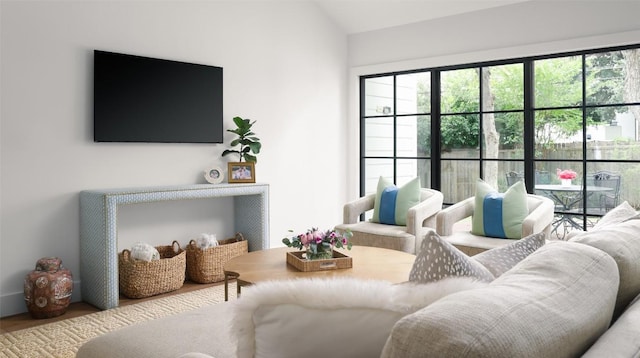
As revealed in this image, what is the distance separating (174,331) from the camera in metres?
1.85

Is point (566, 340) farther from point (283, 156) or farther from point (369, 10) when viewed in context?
point (369, 10)

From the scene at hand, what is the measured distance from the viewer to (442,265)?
4.64ft

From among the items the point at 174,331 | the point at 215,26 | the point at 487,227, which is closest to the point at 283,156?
the point at 215,26

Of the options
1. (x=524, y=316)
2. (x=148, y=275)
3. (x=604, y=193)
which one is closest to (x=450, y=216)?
(x=604, y=193)

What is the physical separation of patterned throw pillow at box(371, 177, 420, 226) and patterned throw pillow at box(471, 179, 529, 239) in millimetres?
624

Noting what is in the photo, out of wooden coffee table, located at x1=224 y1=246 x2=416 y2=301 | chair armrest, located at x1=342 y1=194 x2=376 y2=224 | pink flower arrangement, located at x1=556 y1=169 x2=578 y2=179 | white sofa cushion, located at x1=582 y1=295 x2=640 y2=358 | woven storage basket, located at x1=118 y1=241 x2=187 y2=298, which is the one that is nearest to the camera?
white sofa cushion, located at x1=582 y1=295 x2=640 y2=358

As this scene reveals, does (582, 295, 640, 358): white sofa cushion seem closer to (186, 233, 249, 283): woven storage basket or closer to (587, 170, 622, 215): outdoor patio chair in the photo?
(186, 233, 249, 283): woven storage basket

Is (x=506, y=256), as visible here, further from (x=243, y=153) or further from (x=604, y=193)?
(x=243, y=153)

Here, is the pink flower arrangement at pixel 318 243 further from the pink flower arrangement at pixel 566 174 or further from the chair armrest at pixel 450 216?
the pink flower arrangement at pixel 566 174

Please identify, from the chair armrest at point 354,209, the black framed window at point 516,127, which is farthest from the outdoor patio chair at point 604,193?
the chair armrest at point 354,209

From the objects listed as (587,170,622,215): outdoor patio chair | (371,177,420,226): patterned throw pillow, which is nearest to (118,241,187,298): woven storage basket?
(371,177,420,226): patterned throw pillow

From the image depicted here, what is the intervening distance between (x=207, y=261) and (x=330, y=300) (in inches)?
139

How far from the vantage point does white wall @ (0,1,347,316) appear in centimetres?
364

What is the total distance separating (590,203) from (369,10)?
9.34 feet
